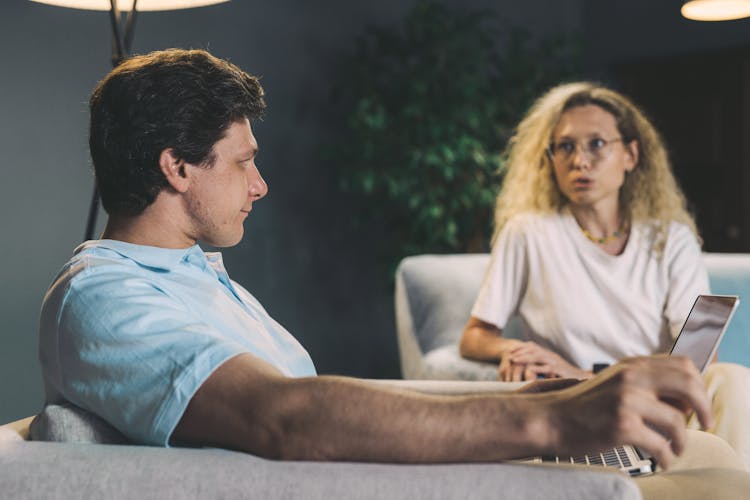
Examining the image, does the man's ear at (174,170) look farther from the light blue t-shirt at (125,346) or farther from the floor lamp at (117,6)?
the floor lamp at (117,6)

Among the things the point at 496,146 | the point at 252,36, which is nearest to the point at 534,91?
the point at 496,146

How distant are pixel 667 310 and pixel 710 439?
38.2 inches

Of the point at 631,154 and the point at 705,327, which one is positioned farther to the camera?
the point at 631,154

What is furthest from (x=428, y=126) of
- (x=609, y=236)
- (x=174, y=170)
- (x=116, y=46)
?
(x=174, y=170)

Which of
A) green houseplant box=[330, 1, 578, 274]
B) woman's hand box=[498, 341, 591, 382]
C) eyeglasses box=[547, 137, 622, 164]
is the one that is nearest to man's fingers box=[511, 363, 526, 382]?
woman's hand box=[498, 341, 591, 382]

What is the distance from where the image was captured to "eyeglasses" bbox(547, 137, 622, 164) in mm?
2303

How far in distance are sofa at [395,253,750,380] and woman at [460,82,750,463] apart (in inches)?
6.1

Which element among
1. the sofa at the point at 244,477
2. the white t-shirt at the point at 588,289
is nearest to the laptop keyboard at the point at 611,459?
the sofa at the point at 244,477

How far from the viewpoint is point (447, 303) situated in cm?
251

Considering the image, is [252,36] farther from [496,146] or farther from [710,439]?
[710,439]

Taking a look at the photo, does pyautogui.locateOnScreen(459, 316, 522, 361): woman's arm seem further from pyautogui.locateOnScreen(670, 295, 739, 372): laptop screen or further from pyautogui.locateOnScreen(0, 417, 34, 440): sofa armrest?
pyautogui.locateOnScreen(0, 417, 34, 440): sofa armrest

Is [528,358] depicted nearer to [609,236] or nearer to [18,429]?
[609,236]

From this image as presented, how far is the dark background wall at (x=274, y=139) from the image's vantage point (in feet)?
8.67

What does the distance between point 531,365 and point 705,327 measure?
102 centimetres
